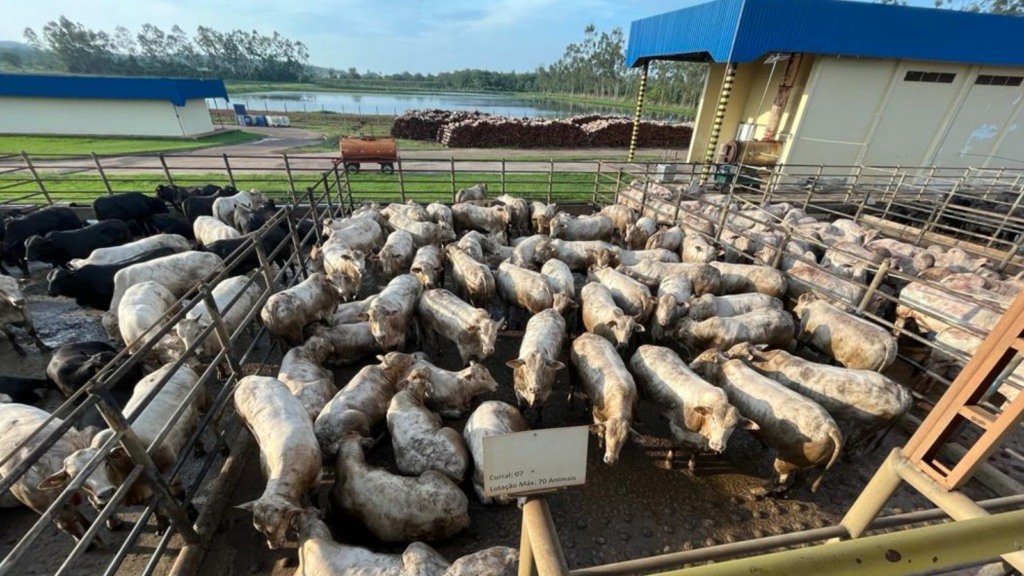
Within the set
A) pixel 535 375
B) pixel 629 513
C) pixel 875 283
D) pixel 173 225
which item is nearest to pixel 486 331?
pixel 535 375

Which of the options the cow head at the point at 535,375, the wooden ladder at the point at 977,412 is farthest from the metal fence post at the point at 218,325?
the wooden ladder at the point at 977,412

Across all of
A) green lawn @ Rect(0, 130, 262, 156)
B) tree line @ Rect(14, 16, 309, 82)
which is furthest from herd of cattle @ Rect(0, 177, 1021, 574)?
tree line @ Rect(14, 16, 309, 82)

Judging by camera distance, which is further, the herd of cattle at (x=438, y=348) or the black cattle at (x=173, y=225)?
the black cattle at (x=173, y=225)

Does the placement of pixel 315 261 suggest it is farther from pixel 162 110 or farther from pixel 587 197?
pixel 162 110

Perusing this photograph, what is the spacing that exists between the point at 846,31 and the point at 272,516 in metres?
22.7

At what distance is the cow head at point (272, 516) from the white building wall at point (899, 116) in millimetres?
21681

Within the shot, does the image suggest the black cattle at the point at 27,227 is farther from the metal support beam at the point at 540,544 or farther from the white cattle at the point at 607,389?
the metal support beam at the point at 540,544

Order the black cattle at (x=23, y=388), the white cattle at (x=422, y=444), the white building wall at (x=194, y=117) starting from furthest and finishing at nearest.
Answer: the white building wall at (x=194, y=117) → the black cattle at (x=23, y=388) → the white cattle at (x=422, y=444)

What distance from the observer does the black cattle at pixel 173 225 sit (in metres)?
10.7

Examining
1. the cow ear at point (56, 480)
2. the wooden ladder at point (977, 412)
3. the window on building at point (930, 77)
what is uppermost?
the window on building at point (930, 77)

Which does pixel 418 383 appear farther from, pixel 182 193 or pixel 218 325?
pixel 182 193

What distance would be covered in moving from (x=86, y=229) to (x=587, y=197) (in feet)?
46.3

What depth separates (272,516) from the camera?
358cm

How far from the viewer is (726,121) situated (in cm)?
2164
